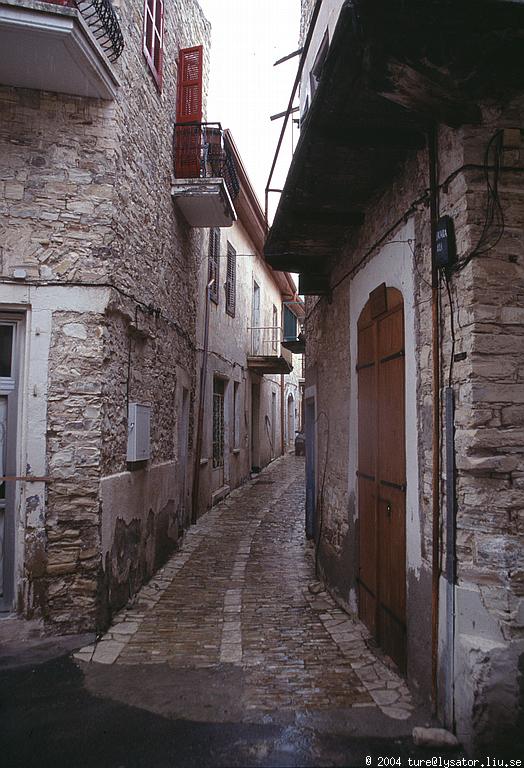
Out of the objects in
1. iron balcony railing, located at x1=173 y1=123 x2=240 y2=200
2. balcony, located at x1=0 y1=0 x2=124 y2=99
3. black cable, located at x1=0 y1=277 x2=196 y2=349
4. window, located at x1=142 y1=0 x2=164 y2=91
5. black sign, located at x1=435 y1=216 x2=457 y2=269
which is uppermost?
window, located at x1=142 y1=0 x2=164 y2=91

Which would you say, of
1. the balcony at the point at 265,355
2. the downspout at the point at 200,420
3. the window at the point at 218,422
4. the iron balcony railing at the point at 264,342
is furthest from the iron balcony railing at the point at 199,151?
the iron balcony railing at the point at 264,342

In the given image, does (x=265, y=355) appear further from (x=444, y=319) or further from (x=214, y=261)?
(x=444, y=319)

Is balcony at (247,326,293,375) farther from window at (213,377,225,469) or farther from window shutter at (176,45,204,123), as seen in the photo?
window shutter at (176,45,204,123)

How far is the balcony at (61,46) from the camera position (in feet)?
13.6

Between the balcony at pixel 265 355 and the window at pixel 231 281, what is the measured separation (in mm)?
1631

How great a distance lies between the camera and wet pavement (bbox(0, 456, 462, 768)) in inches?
116

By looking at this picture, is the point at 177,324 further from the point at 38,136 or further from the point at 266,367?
the point at 266,367

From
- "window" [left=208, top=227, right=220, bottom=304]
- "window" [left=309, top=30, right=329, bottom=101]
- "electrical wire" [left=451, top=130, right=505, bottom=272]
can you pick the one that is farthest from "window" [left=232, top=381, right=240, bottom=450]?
"electrical wire" [left=451, top=130, right=505, bottom=272]

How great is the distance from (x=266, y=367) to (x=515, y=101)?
1307cm

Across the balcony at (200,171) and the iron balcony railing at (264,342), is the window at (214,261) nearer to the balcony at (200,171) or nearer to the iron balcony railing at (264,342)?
the balcony at (200,171)

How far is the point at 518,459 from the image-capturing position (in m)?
2.95

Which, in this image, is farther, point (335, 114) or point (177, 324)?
point (177, 324)

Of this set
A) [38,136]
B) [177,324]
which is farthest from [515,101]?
[177,324]

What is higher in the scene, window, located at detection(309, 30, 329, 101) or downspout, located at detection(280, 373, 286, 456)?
window, located at detection(309, 30, 329, 101)
